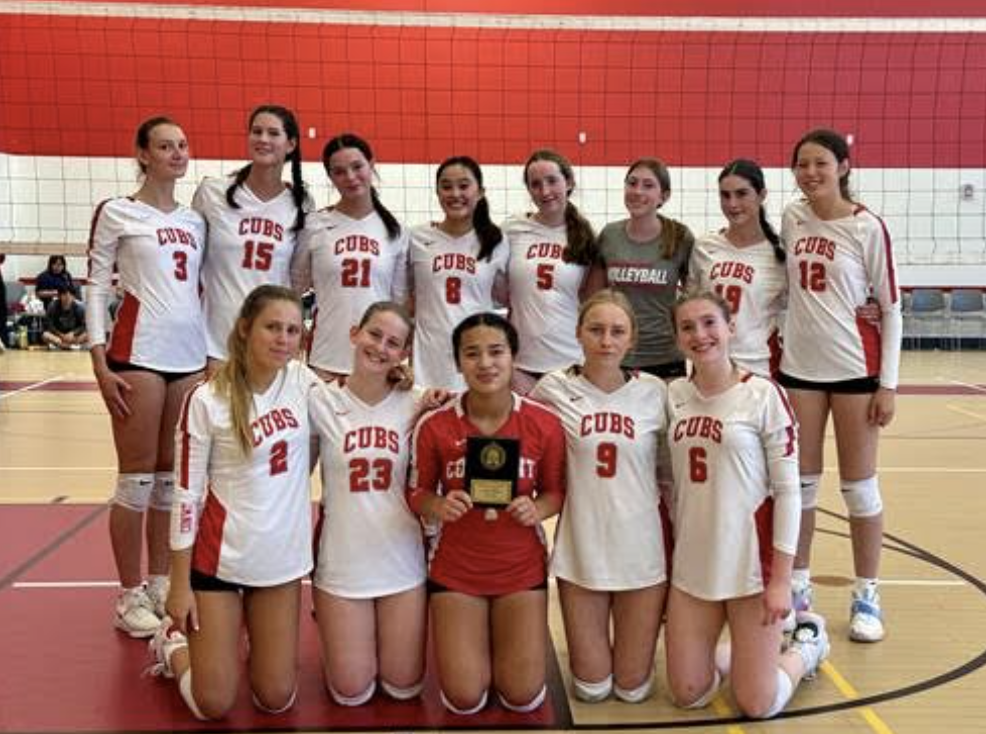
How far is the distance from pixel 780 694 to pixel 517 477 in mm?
1049

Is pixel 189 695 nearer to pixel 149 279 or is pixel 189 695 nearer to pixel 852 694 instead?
pixel 149 279

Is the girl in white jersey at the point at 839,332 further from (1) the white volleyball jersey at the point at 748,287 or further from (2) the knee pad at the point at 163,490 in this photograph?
(2) the knee pad at the point at 163,490

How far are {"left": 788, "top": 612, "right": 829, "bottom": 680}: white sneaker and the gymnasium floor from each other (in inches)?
2.5

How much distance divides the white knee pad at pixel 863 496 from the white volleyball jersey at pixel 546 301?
1.15 metres

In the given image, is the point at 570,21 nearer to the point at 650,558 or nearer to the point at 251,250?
the point at 251,250

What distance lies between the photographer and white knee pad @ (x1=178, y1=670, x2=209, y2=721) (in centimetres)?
321

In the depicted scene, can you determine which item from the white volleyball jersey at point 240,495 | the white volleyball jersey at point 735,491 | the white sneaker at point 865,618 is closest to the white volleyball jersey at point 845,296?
the white volleyball jersey at point 735,491

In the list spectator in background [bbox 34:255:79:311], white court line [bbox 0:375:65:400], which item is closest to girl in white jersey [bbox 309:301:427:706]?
white court line [bbox 0:375:65:400]

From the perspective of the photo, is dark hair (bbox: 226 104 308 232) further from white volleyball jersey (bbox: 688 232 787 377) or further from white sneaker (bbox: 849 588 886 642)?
white sneaker (bbox: 849 588 886 642)

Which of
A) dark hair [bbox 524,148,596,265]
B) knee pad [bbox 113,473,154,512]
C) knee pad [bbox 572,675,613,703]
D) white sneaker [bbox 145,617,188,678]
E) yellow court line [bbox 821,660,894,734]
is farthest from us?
dark hair [bbox 524,148,596,265]

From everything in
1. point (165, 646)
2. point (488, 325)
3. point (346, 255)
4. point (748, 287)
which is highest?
point (346, 255)

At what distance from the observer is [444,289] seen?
418cm

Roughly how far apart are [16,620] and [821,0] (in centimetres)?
1245

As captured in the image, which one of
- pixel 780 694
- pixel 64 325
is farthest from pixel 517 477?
pixel 64 325
